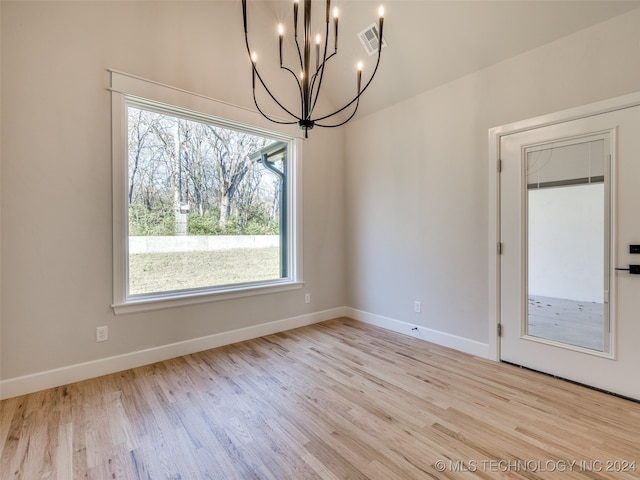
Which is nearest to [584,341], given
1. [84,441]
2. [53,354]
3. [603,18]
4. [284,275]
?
[603,18]

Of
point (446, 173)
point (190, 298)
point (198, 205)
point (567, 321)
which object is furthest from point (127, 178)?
point (567, 321)

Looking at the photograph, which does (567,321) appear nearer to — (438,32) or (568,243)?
(568,243)

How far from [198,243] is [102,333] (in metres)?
1.14

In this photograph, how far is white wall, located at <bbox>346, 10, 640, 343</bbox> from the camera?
2314 mm

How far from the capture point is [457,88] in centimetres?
304

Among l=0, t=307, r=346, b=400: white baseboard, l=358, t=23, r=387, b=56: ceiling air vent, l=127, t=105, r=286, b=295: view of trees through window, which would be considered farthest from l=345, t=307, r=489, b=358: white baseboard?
l=358, t=23, r=387, b=56: ceiling air vent

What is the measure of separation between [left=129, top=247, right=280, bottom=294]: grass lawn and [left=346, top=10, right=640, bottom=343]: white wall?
1283 mm

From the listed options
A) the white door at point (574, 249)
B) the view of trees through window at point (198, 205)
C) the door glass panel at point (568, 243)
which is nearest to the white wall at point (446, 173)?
the white door at point (574, 249)

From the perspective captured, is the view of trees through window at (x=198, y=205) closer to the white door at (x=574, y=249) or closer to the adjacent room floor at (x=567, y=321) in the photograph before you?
the white door at (x=574, y=249)

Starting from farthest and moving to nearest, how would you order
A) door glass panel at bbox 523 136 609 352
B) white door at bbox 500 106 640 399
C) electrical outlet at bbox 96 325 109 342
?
1. electrical outlet at bbox 96 325 109 342
2. door glass panel at bbox 523 136 609 352
3. white door at bbox 500 106 640 399

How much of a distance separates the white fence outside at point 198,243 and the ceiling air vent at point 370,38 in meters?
2.37

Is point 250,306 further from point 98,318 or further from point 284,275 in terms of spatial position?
point 98,318

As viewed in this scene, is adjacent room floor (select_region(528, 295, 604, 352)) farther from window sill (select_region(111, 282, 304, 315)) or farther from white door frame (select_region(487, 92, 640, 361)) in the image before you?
window sill (select_region(111, 282, 304, 315))

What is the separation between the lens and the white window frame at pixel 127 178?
2568 mm
